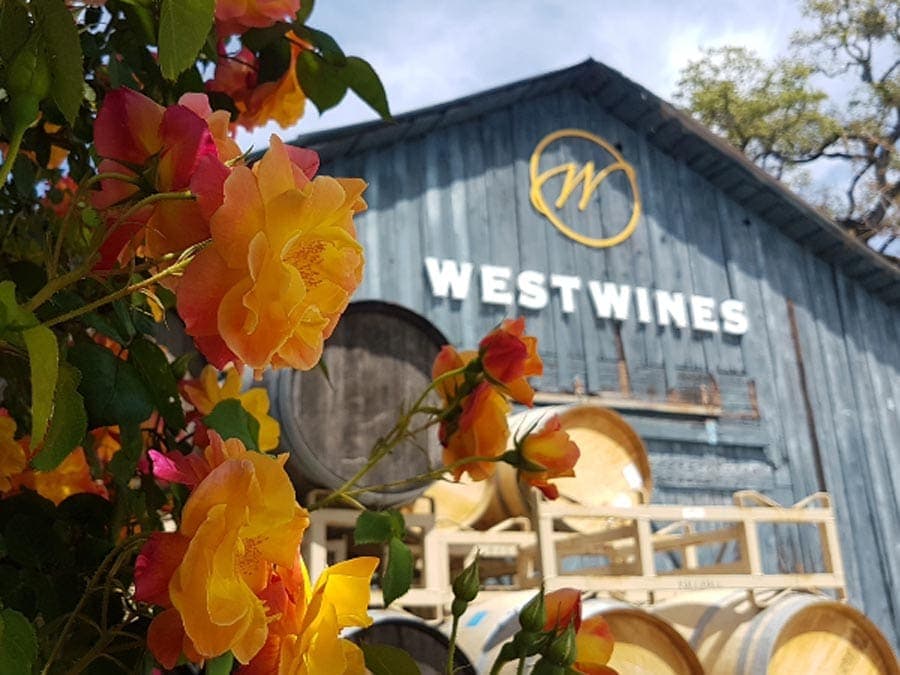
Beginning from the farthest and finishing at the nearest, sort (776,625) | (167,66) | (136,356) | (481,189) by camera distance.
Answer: (481,189)
(776,625)
(136,356)
(167,66)

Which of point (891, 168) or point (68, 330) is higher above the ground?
point (891, 168)

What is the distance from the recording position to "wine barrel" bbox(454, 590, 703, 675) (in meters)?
2.96

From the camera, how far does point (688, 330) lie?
25.9 ft

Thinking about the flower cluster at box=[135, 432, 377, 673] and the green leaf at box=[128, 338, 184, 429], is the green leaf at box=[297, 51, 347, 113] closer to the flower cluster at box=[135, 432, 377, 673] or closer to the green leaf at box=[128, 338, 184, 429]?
the green leaf at box=[128, 338, 184, 429]

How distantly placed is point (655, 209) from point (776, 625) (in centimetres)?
529

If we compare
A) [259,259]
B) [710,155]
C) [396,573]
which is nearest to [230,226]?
[259,259]

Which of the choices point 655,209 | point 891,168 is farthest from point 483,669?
point 891,168

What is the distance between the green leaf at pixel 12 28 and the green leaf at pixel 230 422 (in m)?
0.30

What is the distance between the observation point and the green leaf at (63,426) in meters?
0.49

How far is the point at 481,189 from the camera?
24.5ft

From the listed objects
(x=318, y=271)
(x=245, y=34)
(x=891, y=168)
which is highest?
(x=891, y=168)

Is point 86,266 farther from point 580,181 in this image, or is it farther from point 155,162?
point 580,181

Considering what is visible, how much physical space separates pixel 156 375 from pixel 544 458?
0.42 metres

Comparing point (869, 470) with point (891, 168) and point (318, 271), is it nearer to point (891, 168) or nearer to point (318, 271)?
point (891, 168)
